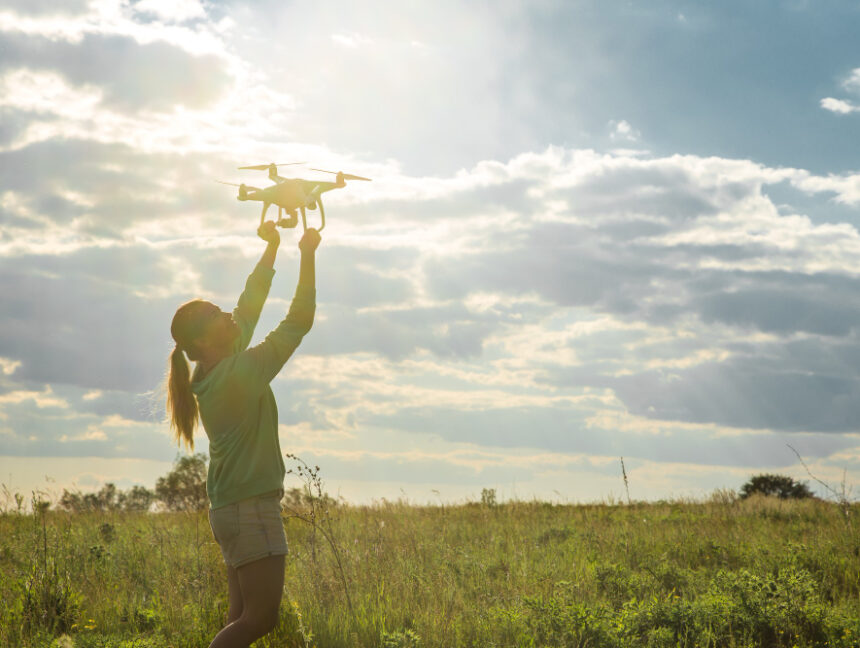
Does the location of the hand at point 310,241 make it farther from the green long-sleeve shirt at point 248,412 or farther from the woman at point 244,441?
the green long-sleeve shirt at point 248,412

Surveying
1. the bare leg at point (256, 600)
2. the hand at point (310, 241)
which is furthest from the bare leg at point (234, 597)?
the hand at point (310, 241)

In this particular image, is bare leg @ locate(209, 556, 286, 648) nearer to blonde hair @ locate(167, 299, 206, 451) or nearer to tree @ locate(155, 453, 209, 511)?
blonde hair @ locate(167, 299, 206, 451)

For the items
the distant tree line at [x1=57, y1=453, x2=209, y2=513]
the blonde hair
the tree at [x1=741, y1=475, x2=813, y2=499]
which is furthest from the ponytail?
the tree at [x1=741, y1=475, x2=813, y2=499]

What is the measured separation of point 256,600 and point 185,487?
50.8 feet

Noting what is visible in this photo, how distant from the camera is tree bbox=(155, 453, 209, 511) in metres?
15.9

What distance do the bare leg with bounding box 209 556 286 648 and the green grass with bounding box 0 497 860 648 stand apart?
151cm

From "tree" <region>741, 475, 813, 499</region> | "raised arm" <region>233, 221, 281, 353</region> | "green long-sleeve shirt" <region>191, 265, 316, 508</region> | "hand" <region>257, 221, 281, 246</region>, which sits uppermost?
"hand" <region>257, 221, 281, 246</region>

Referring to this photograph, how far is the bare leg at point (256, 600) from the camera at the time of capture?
14.0 feet

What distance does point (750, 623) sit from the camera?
268 inches

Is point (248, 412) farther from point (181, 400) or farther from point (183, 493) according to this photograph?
point (183, 493)

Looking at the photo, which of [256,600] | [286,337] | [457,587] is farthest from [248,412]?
[457,587]

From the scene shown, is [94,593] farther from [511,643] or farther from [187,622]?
[511,643]

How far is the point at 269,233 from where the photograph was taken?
548cm

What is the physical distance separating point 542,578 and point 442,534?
349 cm
